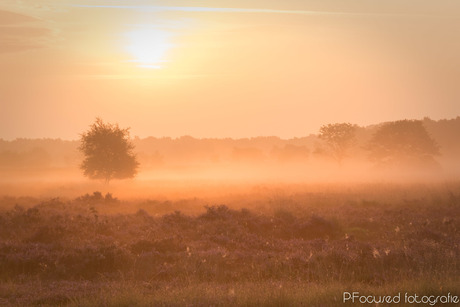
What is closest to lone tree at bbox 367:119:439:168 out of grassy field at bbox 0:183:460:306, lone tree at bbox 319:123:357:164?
lone tree at bbox 319:123:357:164

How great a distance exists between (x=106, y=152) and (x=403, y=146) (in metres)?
42.4

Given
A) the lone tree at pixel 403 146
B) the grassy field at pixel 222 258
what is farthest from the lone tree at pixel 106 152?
the lone tree at pixel 403 146

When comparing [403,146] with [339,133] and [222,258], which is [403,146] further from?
[222,258]

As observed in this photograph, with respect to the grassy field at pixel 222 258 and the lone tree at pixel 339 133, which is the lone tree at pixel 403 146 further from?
the grassy field at pixel 222 258

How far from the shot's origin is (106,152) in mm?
42531

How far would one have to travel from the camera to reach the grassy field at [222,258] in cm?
828

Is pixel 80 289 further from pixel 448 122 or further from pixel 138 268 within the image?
pixel 448 122

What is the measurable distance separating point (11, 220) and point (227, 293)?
1156 centimetres

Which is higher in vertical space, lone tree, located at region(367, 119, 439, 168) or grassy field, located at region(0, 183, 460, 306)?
lone tree, located at region(367, 119, 439, 168)

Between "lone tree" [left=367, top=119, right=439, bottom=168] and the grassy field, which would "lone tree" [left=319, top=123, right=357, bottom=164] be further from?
the grassy field

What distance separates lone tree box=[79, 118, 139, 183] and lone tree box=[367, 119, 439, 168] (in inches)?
1488

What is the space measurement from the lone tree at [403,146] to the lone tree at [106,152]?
37.8 metres

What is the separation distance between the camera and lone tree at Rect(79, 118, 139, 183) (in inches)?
1665

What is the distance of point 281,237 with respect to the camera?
15453 mm
